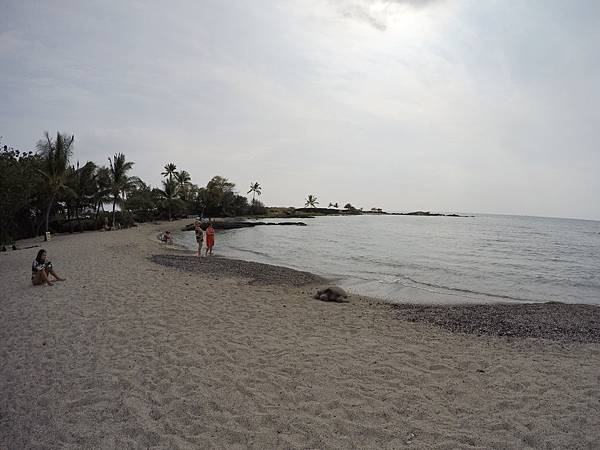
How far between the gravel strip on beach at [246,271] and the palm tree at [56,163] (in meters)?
14.9

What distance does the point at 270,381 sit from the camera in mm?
5133

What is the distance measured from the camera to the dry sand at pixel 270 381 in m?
3.97

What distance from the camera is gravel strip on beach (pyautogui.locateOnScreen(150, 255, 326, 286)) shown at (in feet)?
46.3

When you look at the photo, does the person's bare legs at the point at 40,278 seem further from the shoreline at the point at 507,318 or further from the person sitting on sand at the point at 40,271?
the shoreline at the point at 507,318

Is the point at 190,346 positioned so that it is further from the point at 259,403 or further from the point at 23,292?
the point at 23,292

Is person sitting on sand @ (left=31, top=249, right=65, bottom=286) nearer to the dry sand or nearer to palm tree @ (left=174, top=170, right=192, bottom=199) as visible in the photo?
the dry sand

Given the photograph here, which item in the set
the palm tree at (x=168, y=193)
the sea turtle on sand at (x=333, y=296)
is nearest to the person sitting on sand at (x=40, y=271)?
the sea turtle on sand at (x=333, y=296)

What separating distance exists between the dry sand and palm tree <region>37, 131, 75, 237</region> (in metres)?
21.9

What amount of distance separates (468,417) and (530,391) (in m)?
1.44

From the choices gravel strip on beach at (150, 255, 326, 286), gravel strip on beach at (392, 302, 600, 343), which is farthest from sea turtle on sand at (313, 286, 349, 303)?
gravel strip on beach at (150, 255, 326, 286)

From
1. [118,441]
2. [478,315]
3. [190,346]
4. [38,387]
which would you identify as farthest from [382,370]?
[478,315]

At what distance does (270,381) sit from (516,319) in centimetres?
742

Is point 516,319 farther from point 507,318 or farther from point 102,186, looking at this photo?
point 102,186

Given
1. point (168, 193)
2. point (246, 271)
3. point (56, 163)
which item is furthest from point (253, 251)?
point (168, 193)
